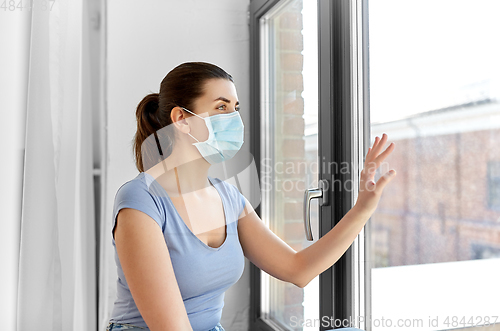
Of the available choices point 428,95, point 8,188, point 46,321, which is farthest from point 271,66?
point 46,321

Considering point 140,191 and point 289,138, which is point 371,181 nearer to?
point 140,191

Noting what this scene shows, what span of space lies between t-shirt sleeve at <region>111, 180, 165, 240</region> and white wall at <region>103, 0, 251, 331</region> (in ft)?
2.57

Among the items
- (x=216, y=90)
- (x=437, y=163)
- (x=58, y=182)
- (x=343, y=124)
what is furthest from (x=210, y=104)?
(x=58, y=182)

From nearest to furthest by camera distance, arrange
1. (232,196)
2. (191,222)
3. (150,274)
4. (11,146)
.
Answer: (150,274), (191,222), (232,196), (11,146)

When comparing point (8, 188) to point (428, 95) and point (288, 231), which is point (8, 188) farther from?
point (428, 95)

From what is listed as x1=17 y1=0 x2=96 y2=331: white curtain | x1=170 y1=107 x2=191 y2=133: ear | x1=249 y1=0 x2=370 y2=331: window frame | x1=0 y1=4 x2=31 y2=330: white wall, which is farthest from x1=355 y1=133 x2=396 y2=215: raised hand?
x1=0 y1=4 x2=31 y2=330: white wall

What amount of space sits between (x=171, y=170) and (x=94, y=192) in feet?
2.40

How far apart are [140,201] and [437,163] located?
0.66 meters

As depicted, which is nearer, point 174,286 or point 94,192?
point 174,286

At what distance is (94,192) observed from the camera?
1576 mm

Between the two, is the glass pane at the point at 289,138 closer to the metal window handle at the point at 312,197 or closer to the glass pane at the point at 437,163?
the metal window handle at the point at 312,197

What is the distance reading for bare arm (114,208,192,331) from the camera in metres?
0.77

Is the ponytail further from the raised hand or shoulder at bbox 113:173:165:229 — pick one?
the raised hand

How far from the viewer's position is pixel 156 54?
5.71ft
